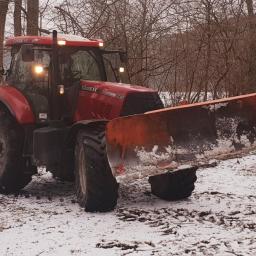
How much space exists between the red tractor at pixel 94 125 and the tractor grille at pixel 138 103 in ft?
0.04

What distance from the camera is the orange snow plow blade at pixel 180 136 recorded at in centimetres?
573

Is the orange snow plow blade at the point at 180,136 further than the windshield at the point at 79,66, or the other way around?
the windshield at the point at 79,66

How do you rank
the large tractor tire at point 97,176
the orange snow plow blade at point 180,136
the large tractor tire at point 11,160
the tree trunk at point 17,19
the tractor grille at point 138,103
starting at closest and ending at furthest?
the orange snow plow blade at point 180,136 → the large tractor tire at point 97,176 → the tractor grille at point 138,103 → the large tractor tire at point 11,160 → the tree trunk at point 17,19

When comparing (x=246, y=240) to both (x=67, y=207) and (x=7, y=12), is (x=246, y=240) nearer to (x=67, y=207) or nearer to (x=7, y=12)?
(x=67, y=207)

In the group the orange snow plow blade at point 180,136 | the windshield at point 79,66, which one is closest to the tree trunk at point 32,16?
the windshield at point 79,66

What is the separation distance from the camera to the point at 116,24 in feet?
47.2

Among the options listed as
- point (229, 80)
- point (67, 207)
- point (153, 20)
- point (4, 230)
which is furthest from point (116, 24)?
point (4, 230)

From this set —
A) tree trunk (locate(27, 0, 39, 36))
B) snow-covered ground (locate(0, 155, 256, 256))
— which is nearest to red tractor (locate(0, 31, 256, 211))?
snow-covered ground (locate(0, 155, 256, 256))

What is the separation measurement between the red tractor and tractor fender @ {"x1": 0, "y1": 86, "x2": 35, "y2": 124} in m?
0.01

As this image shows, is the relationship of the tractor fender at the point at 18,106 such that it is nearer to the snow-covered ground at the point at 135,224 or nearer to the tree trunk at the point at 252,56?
the snow-covered ground at the point at 135,224

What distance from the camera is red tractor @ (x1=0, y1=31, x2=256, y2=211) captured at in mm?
5789

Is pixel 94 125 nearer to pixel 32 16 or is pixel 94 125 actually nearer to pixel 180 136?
pixel 180 136

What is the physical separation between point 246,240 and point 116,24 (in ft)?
33.9

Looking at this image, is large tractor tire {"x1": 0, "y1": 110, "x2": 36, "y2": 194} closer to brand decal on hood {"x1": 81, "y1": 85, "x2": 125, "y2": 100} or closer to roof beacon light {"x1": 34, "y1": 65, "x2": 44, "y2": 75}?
roof beacon light {"x1": 34, "y1": 65, "x2": 44, "y2": 75}
